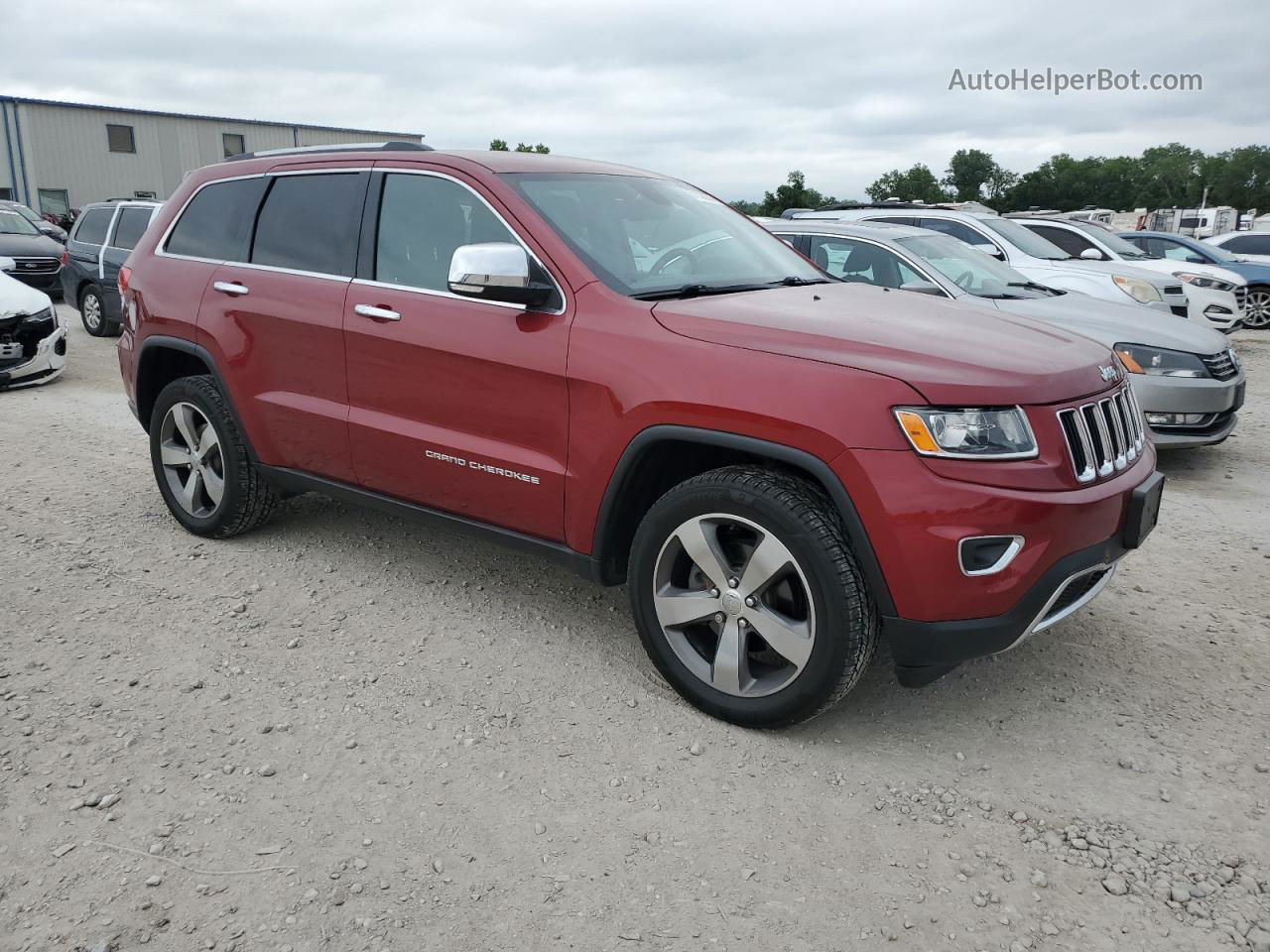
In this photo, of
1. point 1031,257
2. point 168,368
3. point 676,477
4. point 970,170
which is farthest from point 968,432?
point 970,170

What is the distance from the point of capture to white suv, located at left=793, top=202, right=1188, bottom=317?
9141 mm

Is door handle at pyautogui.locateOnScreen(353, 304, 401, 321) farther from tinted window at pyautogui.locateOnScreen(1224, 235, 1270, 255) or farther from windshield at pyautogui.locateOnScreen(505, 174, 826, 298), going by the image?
tinted window at pyautogui.locateOnScreen(1224, 235, 1270, 255)

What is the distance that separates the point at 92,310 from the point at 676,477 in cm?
1144

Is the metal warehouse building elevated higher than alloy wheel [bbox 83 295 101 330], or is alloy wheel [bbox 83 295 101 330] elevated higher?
the metal warehouse building

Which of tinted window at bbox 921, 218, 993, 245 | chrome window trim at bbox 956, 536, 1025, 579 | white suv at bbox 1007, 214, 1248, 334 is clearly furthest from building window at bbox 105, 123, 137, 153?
chrome window trim at bbox 956, 536, 1025, 579

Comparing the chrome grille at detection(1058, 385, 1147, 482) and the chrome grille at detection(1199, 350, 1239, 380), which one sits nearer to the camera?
the chrome grille at detection(1058, 385, 1147, 482)

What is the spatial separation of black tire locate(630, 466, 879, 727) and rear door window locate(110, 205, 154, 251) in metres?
10.9

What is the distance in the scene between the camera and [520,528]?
11.8 ft

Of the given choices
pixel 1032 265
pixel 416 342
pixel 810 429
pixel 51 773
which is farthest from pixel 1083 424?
pixel 1032 265

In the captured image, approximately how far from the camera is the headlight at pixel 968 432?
108 inches

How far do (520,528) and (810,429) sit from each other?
1215 mm

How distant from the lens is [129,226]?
12039 millimetres

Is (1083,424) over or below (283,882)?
over

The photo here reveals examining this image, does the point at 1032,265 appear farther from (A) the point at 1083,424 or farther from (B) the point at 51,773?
(B) the point at 51,773
